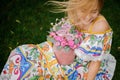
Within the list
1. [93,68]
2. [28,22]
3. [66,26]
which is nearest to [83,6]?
[66,26]

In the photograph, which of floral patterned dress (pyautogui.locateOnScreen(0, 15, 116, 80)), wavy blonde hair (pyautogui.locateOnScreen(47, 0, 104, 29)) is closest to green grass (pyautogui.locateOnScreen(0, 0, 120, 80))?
floral patterned dress (pyautogui.locateOnScreen(0, 15, 116, 80))

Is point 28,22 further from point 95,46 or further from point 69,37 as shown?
point 95,46

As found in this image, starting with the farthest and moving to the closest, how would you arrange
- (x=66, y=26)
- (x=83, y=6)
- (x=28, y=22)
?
(x=28, y=22) < (x=66, y=26) < (x=83, y=6)

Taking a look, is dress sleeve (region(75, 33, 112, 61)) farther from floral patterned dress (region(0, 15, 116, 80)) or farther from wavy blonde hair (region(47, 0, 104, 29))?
wavy blonde hair (region(47, 0, 104, 29))

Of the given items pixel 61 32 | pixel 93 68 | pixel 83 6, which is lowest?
pixel 93 68

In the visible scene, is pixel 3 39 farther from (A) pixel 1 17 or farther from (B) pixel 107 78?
(B) pixel 107 78

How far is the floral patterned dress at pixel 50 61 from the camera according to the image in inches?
143

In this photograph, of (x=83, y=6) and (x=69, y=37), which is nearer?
(x=83, y=6)

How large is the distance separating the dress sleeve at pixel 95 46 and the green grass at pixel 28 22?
1.36m

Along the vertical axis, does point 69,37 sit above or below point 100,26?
below

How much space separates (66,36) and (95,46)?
35cm

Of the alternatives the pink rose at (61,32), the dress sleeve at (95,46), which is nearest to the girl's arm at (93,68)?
the dress sleeve at (95,46)

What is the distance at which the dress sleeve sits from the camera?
360 centimetres

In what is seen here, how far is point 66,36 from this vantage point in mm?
3775
